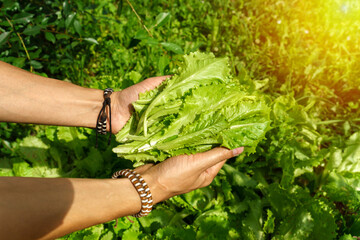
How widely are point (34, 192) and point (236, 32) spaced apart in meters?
3.83

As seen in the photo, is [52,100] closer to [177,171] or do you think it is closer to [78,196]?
[78,196]

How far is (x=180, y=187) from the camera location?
6.83 feet

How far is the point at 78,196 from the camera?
5.42 ft

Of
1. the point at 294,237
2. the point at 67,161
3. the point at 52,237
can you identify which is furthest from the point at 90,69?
the point at 294,237

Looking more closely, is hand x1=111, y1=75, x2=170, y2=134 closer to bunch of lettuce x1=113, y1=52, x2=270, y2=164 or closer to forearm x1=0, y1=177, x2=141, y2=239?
bunch of lettuce x1=113, y1=52, x2=270, y2=164

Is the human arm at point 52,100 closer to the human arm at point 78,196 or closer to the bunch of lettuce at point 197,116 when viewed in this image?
the bunch of lettuce at point 197,116

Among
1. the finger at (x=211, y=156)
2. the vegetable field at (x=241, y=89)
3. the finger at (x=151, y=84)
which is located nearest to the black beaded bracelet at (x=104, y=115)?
the finger at (x=151, y=84)

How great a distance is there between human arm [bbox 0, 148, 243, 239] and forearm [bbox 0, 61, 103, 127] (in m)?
0.80

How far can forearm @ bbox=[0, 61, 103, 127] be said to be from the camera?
2.18 meters

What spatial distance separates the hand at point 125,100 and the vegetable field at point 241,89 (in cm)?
27

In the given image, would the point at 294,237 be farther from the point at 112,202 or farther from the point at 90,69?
the point at 90,69

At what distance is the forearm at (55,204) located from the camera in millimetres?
1380

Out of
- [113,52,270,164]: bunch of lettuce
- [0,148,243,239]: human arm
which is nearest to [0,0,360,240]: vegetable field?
[113,52,270,164]: bunch of lettuce

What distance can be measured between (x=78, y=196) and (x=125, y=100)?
1.10 metres
